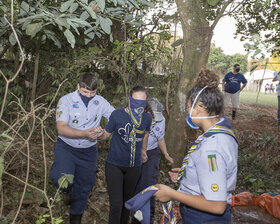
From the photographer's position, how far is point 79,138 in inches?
132

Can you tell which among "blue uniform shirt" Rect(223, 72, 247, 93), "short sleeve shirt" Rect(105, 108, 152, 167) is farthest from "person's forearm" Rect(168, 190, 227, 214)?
"blue uniform shirt" Rect(223, 72, 247, 93)

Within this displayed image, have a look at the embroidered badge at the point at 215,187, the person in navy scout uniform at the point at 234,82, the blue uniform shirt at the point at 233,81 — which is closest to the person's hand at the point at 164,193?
the embroidered badge at the point at 215,187

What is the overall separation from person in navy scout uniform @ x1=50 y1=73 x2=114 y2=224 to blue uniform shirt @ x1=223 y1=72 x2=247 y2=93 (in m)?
7.38

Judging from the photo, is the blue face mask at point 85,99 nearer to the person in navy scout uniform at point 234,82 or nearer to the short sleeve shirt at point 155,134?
the short sleeve shirt at point 155,134

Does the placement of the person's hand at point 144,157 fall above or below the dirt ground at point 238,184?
above

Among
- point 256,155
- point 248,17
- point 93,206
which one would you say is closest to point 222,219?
point 93,206

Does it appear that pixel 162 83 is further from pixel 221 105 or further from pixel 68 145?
pixel 221 105

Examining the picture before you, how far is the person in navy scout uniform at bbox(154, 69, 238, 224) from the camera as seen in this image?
64.4 inches

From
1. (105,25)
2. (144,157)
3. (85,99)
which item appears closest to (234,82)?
(144,157)

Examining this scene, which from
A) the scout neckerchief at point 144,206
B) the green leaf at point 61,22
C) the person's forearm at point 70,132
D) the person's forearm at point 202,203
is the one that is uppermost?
the green leaf at point 61,22

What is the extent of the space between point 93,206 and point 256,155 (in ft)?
14.3

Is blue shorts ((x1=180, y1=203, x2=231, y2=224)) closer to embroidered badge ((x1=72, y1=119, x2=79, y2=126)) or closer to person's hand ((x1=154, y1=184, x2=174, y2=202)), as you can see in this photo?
person's hand ((x1=154, y1=184, x2=174, y2=202))

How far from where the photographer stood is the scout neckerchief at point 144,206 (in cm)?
199

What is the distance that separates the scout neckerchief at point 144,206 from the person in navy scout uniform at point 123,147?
1122 millimetres
